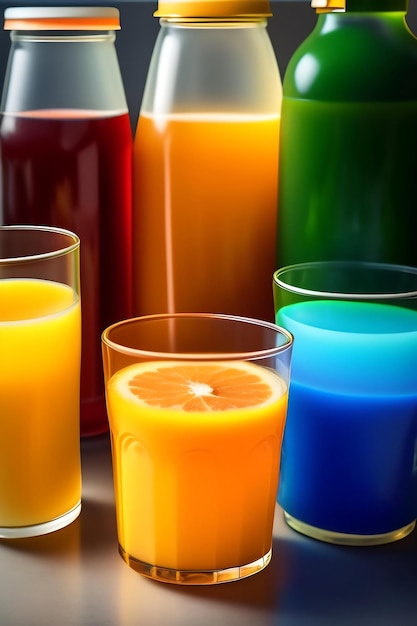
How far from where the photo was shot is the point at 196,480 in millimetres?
628

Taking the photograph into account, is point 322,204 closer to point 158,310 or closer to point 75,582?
point 158,310

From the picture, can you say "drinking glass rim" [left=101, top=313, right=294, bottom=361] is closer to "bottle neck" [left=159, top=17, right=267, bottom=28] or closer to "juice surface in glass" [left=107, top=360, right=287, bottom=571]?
"juice surface in glass" [left=107, top=360, right=287, bottom=571]

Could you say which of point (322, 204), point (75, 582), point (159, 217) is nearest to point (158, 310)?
point (159, 217)

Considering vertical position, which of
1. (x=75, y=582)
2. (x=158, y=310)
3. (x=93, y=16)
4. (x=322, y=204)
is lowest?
(x=75, y=582)

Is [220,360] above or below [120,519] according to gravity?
above

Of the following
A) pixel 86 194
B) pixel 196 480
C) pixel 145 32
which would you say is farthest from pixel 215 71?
pixel 196 480

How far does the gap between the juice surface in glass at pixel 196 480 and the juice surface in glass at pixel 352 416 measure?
0.14 feet

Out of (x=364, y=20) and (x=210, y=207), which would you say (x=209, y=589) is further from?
(x=364, y=20)

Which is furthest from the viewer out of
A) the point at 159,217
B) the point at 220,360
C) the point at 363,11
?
the point at 159,217

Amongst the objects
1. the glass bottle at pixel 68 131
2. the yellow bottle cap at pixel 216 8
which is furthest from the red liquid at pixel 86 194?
the yellow bottle cap at pixel 216 8

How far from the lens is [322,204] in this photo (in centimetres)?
79

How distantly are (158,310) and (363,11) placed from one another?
313 millimetres

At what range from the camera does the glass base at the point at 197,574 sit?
0.65m

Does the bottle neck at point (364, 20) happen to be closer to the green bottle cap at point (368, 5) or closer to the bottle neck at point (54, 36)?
the green bottle cap at point (368, 5)
